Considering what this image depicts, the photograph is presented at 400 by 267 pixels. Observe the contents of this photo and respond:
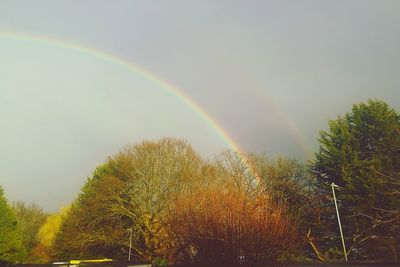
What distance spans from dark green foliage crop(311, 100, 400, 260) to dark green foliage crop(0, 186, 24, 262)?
34.7m

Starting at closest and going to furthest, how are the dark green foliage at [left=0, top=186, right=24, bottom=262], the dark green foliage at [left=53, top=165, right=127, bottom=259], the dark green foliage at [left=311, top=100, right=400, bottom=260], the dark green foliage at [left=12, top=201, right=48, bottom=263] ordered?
the dark green foliage at [left=311, top=100, right=400, bottom=260] < the dark green foliage at [left=53, top=165, right=127, bottom=259] < the dark green foliage at [left=0, top=186, right=24, bottom=262] < the dark green foliage at [left=12, top=201, right=48, bottom=263]

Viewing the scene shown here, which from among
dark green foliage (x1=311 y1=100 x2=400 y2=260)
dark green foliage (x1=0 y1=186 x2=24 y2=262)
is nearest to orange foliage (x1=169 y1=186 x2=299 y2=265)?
dark green foliage (x1=311 y1=100 x2=400 y2=260)

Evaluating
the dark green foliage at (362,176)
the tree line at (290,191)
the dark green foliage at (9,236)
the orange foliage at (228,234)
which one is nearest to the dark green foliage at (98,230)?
the tree line at (290,191)

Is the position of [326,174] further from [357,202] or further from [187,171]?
[187,171]

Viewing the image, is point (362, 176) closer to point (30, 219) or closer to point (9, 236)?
point (9, 236)

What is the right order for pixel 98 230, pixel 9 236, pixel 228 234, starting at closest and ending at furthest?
1. pixel 228 234
2. pixel 98 230
3. pixel 9 236

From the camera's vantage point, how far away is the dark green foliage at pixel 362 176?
3038 cm

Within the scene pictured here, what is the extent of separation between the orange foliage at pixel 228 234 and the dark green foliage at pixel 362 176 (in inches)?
887

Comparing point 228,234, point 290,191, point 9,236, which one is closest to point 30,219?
point 9,236

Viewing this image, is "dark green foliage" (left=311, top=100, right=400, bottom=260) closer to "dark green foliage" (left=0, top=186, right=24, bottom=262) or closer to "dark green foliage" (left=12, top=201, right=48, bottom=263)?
"dark green foliage" (left=0, top=186, right=24, bottom=262)

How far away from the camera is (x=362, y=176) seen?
32438 millimetres

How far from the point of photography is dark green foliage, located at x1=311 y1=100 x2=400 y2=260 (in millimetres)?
30375

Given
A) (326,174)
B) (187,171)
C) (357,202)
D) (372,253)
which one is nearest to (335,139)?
(326,174)

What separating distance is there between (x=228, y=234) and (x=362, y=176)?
1072 inches
